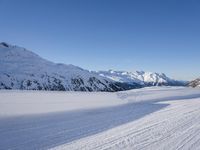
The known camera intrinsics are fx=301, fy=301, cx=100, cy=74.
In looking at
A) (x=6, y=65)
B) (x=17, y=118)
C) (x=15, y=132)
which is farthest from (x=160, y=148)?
(x=6, y=65)

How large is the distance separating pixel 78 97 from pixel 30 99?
360cm

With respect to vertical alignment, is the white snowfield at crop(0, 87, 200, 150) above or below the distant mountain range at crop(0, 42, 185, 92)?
below

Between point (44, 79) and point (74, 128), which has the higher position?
Result: point (44, 79)

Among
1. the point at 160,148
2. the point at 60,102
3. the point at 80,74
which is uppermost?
the point at 80,74

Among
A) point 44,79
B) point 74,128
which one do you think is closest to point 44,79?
point 44,79

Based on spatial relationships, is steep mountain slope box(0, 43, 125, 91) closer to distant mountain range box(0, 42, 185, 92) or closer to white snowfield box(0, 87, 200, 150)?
distant mountain range box(0, 42, 185, 92)

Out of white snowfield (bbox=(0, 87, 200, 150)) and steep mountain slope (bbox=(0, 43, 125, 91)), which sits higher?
steep mountain slope (bbox=(0, 43, 125, 91))

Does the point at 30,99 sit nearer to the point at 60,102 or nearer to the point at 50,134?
the point at 60,102

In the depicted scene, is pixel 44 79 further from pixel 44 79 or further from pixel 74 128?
pixel 74 128

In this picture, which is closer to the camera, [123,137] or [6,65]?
[123,137]

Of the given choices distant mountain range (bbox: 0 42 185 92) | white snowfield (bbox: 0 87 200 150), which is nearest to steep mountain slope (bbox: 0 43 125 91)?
distant mountain range (bbox: 0 42 185 92)

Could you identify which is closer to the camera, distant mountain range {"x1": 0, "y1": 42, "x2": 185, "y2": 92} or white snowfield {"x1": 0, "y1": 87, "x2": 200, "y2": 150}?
white snowfield {"x1": 0, "y1": 87, "x2": 200, "y2": 150}

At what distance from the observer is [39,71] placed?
140 metres

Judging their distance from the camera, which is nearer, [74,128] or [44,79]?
[74,128]
